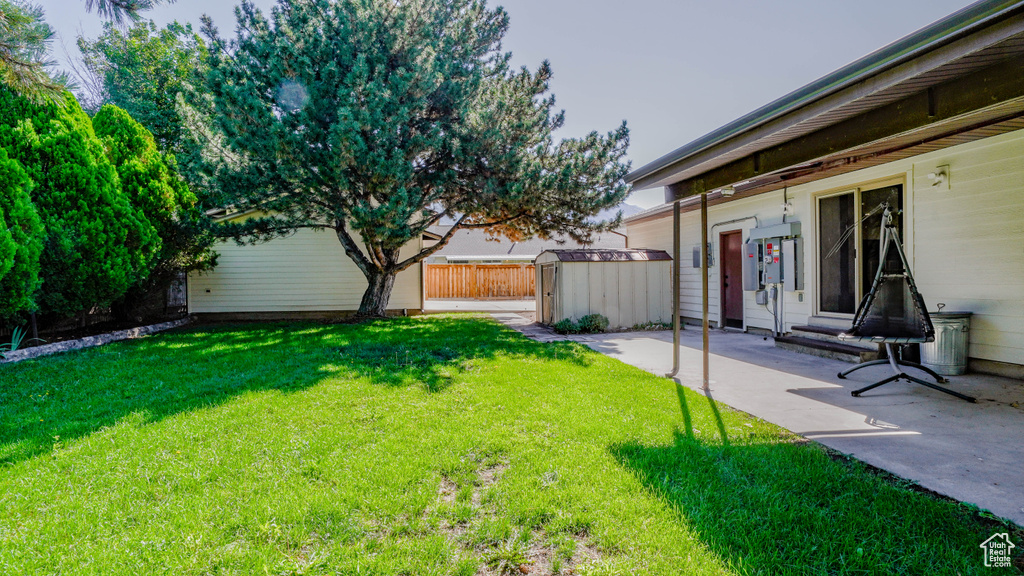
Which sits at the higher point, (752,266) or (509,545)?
(752,266)

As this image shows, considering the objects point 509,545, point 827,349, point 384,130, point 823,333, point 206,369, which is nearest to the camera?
point 509,545

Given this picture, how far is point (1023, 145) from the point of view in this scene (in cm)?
443

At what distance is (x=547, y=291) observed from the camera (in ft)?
32.8

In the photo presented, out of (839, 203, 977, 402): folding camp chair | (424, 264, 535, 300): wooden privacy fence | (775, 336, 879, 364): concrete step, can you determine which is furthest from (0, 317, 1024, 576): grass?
(424, 264, 535, 300): wooden privacy fence

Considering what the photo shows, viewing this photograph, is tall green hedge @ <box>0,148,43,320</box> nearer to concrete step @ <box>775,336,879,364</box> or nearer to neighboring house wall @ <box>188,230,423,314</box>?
A: neighboring house wall @ <box>188,230,423,314</box>

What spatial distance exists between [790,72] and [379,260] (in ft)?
32.1

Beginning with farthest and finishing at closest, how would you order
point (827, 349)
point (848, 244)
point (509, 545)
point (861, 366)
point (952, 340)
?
point (848, 244)
point (827, 349)
point (952, 340)
point (861, 366)
point (509, 545)

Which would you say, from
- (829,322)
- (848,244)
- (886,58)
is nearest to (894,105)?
(886,58)

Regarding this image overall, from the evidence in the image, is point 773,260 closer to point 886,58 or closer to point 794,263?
point 794,263

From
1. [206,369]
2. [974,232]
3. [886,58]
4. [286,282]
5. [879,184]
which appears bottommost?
[206,369]

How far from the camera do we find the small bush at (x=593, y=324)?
870 cm

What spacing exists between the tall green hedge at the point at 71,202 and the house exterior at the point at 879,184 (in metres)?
8.33

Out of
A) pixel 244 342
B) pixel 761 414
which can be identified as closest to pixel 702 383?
pixel 761 414

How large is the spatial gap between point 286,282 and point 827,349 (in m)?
11.8
